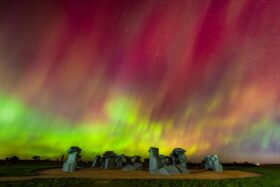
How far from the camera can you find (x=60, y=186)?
24.9 meters

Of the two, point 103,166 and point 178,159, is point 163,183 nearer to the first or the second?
point 178,159

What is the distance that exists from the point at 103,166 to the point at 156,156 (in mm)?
15076

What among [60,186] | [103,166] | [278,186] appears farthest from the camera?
[103,166]

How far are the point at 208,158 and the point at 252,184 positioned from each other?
2115 cm

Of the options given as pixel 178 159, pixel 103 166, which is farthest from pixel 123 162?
pixel 178 159

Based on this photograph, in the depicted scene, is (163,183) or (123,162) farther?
(123,162)

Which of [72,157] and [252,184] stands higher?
[72,157]

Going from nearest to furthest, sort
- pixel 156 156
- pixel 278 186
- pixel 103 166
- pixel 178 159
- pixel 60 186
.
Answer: pixel 60 186 < pixel 278 186 < pixel 156 156 < pixel 178 159 < pixel 103 166

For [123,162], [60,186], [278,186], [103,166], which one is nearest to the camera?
[60,186]

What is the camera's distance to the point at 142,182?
27938 mm

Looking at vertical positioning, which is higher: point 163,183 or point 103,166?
point 103,166

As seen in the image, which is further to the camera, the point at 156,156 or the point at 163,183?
the point at 156,156

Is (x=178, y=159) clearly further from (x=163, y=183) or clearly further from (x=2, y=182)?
(x=2, y=182)

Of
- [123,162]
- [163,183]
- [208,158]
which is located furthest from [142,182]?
[123,162]
